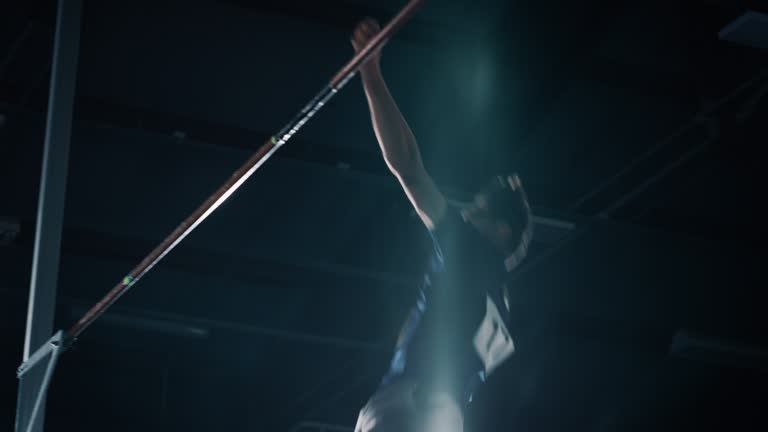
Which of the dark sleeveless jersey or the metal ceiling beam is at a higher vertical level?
the metal ceiling beam

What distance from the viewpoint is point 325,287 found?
5.76 meters

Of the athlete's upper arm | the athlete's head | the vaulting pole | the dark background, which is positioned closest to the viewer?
the vaulting pole

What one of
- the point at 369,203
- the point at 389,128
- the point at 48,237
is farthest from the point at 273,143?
the point at 369,203

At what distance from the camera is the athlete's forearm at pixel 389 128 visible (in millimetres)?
2305

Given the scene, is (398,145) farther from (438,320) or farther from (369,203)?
(369,203)

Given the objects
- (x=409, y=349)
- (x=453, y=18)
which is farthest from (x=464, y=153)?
(x=409, y=349)

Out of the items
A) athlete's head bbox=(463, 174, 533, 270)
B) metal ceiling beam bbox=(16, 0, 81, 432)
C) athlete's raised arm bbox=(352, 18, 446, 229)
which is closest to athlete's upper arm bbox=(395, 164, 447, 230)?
athlete's raised arm bbox=(352, 18, 446, 229)

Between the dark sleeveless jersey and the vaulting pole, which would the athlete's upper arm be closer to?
the dark sleeveless jersey

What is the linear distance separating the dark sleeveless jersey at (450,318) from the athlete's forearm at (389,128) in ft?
0.55

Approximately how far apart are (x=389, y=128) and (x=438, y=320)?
0.46 metres

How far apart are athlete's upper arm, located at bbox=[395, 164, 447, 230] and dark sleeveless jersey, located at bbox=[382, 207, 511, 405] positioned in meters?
0.02

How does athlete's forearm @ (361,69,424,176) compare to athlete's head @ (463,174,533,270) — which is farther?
athlete's head @ (463,174,533,270)

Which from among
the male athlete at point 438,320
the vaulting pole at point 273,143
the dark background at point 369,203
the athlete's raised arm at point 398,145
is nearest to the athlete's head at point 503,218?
the male athlete at point 438,320

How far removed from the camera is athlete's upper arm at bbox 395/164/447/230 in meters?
2.25
